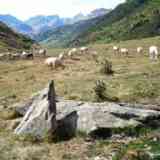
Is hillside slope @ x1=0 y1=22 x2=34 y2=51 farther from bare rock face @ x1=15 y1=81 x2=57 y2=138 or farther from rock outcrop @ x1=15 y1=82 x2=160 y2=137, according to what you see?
rock outcrop @ x1=15 y1=82 x2=160 y2=137

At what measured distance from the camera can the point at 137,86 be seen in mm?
29000

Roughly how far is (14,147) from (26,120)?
2.58 meters

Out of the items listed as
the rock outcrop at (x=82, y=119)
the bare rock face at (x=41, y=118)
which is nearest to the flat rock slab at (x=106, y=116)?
the rock outcrop at (x=82, y=119)

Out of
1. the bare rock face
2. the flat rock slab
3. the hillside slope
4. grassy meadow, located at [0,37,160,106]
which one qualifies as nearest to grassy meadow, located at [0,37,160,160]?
grassy meadow, located at [0,37,160,106]

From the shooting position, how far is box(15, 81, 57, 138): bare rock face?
1900 cm

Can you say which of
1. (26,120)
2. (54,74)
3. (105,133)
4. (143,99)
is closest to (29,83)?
(54,74)

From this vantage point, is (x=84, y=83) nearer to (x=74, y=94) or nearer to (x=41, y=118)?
(x=74, y=94)

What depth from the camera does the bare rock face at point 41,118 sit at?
19.0m

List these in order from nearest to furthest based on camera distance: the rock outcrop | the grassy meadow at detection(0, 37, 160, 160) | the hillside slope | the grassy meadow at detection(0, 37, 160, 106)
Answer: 1. the grassy meadow at detection(0, 37, 160, 160)
2. the rock outcrop
3. the grassy meadow at detection(0, 37, 160, 106)
4. the hillside slope

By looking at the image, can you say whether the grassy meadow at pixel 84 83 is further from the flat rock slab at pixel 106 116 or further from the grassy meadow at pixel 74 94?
the flat rock slab at pixel 106 116

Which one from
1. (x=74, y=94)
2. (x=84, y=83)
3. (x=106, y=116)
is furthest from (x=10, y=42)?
(x=106, y=116)

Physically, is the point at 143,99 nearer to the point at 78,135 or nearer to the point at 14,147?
the point at 78,135

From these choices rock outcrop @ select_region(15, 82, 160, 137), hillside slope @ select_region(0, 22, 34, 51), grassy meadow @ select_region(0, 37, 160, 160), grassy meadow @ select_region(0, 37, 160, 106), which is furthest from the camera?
hillside slope @ select_region(0, 22, 34, 51)

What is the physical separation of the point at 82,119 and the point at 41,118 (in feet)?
5.58
